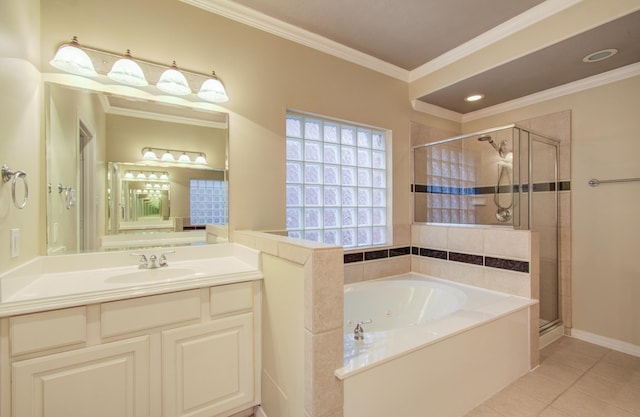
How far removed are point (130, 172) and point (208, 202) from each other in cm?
48

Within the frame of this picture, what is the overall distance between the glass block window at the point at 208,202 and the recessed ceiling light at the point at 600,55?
2.81 metres

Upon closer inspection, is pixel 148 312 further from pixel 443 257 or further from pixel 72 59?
pixel 443 257

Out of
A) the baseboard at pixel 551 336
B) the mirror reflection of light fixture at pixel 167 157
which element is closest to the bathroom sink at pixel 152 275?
the mirror reflection of light fixture at pixel 167 157

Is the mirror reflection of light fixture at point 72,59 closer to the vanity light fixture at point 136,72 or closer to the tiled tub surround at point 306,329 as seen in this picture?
the vanity light fixture at point 136,72

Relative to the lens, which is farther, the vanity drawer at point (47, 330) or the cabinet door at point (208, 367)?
the cabinet door at point (208, 367)

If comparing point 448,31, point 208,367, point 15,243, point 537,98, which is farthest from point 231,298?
point 537,98

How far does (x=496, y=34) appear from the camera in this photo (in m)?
2.22

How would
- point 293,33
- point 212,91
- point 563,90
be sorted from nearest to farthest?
point 212,91 < point 293,33 < point 563,90

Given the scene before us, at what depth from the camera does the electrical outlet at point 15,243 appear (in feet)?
3.98

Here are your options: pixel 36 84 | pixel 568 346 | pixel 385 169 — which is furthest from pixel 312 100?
pixel 568 346

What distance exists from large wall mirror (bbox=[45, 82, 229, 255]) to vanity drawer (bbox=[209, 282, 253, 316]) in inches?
21.2

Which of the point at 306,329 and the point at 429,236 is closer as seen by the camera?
the point at 306,329

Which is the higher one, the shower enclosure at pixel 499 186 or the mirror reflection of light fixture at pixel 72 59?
the mirror reflection of light fixture at pixel 72 59

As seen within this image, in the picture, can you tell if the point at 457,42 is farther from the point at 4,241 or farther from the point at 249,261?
the point at 4,241
